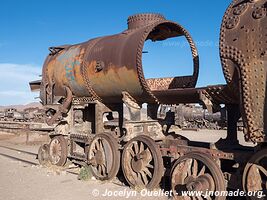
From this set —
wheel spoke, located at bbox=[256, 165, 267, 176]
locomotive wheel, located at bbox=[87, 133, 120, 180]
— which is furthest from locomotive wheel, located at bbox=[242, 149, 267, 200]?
locomotive wheel, located at bbox=[87, 133, 120, 180]

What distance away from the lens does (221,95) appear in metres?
5.87

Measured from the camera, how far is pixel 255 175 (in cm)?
506

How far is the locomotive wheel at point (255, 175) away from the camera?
501 cm

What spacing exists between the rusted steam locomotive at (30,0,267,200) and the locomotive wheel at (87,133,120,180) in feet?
0.08

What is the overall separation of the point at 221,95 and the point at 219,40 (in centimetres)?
105

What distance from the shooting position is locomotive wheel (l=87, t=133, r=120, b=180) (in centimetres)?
793

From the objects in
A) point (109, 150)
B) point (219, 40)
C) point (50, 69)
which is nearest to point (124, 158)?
point (109, 150)

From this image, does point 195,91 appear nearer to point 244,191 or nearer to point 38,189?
point 244,191

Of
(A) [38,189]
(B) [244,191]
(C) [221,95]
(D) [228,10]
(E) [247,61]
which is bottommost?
(A) [38,189]

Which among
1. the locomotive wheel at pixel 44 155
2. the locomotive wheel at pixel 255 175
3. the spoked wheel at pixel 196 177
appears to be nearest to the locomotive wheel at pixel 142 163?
Answer: the spoked wheel at pixel 196 177

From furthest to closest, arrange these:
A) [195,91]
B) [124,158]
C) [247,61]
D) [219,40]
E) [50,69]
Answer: [50,69] → [124,158] → [195,91] → [219,40] → [247,61]

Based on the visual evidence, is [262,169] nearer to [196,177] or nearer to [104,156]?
[196,177]

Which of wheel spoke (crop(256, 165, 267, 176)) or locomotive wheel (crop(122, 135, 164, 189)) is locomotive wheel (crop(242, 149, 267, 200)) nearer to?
wheel spoke (crop(256, 165, 267, 176))

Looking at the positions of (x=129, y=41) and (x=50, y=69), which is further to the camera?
(x=50, y=69)
